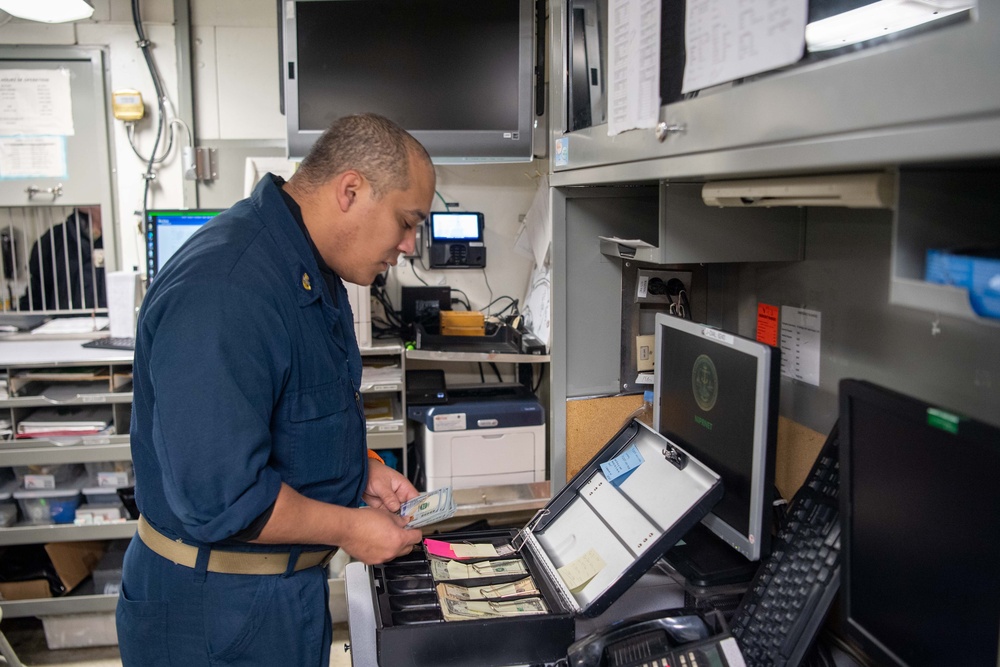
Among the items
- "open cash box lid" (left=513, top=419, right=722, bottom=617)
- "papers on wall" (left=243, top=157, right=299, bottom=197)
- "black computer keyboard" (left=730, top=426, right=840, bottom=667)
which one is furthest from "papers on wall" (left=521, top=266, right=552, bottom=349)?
"black computer keyboard" (left=730, top=426, right=840, bottom=667)

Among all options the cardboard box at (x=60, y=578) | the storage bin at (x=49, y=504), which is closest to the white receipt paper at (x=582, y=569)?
the storage bin at (x=49, y=504)

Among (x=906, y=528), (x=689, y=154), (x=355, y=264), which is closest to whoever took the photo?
(x=906, y=528)

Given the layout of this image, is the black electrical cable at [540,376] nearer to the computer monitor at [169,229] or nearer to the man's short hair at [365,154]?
the computer monitor at [169,229]

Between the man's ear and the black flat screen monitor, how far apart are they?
1360 millimetres

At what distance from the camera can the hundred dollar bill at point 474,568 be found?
1.36m

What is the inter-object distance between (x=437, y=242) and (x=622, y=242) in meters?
1.53

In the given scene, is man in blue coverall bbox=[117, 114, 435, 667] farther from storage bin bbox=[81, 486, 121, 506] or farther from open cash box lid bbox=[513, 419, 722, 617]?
storage bin bbox=[81, 486, 121, 506]

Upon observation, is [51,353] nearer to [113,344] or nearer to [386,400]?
[113,344]

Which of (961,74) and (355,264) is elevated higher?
(961,74)

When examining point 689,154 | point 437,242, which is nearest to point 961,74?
point 689,154

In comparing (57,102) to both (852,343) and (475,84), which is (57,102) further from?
(852,343)

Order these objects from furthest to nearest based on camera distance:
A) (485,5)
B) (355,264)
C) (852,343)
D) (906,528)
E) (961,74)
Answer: (485,5) < (355,264) < (852,343) < (906,528) < (961,74)

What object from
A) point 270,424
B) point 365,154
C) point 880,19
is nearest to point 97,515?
point 270,424

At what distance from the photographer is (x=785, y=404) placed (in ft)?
4.98
